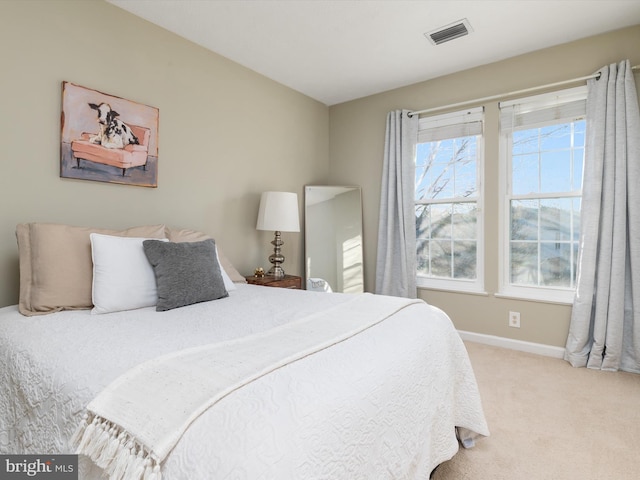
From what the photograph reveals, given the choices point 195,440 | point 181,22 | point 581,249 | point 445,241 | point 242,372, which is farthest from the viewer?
point 445,241

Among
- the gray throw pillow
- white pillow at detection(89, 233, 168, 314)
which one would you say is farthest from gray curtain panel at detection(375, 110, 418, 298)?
white pillow at detection(89, 233, 168, 314)

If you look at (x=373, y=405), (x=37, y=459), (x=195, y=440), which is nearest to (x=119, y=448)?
(x=195, y=440)

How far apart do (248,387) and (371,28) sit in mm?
2670

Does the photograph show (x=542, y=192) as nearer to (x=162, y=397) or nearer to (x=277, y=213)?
(x=277, y=213)

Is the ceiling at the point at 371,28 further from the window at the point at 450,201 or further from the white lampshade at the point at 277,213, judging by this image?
the white lampshade at the point at 277,213

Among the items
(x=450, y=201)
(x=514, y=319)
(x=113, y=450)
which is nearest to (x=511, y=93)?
(x=450, y=201)

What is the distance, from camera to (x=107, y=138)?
7.44 feet

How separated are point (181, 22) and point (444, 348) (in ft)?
8.97

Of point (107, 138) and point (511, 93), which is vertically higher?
point (511, 93)

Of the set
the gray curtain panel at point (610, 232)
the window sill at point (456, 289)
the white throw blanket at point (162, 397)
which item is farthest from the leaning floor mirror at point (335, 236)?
the white throw blanket at point (162, 397)

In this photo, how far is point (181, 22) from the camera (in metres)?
2.52

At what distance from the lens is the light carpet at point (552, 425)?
61.3 inches

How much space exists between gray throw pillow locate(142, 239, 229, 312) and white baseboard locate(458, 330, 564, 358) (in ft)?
8.04

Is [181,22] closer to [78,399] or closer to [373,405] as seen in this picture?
[78,399]
